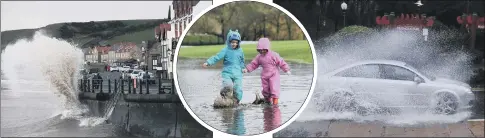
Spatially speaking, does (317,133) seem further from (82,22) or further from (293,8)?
(82,22)

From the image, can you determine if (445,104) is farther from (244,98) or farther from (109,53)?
(109,53)

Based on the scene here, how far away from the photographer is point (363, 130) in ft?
17.4

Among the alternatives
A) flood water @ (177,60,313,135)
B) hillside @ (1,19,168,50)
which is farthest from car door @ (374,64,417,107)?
hillside @ (1,19,168,50)

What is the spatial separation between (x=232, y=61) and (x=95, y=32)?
95cm

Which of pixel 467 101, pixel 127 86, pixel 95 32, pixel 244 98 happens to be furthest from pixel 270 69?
pixel 467 101

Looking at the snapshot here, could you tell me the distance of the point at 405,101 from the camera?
5172 mm

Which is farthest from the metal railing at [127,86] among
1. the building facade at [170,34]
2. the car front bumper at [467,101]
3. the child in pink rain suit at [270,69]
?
the car front bumper at [467,101]

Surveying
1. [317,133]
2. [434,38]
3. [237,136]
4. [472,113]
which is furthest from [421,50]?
[237,136]

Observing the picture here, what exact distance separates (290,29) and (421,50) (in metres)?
1.16

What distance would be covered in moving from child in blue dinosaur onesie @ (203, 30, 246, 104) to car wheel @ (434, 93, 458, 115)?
1.60m

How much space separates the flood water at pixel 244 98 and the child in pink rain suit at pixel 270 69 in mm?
38

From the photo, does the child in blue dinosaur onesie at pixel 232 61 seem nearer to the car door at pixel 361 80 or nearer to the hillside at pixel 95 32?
the hillside at pixel 95 32

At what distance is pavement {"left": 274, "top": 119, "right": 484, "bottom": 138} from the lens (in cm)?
528

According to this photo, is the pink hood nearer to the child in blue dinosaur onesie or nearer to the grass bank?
the grass bank
